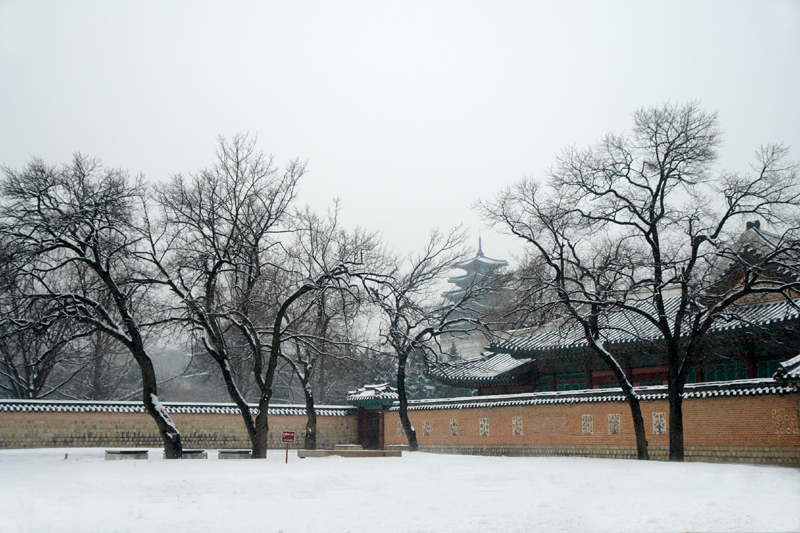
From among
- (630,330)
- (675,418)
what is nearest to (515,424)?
(630,330)

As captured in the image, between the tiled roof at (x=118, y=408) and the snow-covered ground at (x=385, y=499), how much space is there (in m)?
10.2

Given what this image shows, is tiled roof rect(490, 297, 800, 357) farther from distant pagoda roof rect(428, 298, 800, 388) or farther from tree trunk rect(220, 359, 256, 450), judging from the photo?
tree trunk rect(220, 359, 256, 450)

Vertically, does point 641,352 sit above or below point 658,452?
above

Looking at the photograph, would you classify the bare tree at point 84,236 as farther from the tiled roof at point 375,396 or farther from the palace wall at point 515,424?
the tiled roof at point 375,396

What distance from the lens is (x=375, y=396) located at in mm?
31922

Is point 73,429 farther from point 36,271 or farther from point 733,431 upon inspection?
point 733,431

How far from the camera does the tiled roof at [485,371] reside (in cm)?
2994

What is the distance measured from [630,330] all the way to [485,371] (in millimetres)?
7835

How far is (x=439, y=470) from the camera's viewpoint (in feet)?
52.1

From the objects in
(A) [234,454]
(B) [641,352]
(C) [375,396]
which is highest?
(B) [641,352]

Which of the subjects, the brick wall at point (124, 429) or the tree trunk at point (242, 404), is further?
the brick wall at point (124, 429)

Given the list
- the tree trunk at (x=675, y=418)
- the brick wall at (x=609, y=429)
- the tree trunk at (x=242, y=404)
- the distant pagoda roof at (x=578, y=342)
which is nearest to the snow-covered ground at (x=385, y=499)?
the tree trunk at (x=675, y=418)

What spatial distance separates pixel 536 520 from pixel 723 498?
3.61 m

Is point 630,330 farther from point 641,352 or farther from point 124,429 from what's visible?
point 124,429
